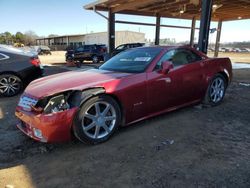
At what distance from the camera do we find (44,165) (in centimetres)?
304

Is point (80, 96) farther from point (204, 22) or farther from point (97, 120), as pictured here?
point (204, 22)

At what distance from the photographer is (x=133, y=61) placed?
4422 millimetres

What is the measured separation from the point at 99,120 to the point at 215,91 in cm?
305

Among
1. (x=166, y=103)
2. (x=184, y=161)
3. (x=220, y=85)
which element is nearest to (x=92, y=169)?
(x=184, y=161)

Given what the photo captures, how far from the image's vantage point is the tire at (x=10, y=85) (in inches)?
264

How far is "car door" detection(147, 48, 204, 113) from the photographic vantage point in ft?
13.4

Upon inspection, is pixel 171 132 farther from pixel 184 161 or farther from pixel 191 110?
pixel 191 110

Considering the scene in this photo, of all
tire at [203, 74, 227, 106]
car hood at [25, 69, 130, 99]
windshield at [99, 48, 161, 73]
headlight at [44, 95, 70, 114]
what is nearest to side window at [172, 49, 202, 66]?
windshield at [99, 48, 161, 73]

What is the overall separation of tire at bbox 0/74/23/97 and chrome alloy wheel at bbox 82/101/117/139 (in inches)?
166

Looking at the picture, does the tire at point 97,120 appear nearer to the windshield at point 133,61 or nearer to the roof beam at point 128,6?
the windshield at point 133,61

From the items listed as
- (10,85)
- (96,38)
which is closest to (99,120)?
(10,85)

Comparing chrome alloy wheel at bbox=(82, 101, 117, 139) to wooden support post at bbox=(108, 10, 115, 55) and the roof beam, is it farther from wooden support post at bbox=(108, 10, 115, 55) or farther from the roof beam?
wooden support post at bbox=(108, 10, 115, 55)

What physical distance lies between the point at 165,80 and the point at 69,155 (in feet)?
6.60

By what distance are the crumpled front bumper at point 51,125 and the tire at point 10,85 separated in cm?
393
